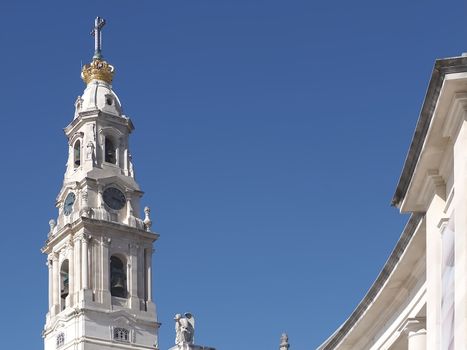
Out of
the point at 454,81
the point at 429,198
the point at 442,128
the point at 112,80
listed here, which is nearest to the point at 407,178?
the point at 429,198

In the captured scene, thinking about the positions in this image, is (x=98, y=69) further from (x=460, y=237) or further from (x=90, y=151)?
(x=460, y=237)

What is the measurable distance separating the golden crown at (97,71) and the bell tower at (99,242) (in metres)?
0.07

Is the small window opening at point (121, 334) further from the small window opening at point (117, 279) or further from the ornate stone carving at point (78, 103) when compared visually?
the ornate stone carving at point (78, 103)

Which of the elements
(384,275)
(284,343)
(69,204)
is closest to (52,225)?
(69,204)

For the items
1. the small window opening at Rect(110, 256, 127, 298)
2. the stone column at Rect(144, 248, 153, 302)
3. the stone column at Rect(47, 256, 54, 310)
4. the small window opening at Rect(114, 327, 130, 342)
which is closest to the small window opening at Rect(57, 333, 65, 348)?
the stone column at Rect(47, 256, 54, 310)

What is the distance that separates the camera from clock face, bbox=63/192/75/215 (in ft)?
301

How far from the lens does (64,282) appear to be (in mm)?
91062

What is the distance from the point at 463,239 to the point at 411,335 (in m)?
5.12

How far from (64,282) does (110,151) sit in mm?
10279

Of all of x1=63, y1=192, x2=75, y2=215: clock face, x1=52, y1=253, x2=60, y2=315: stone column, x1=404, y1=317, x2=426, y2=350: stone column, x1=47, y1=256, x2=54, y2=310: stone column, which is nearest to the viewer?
x1=404, y1=317, x2=426, y2=350: stone column

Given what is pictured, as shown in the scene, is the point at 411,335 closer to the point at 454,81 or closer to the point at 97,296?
the point at 454,81

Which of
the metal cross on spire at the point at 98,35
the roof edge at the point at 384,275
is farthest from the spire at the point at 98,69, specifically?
the roof edge at the point at 384,275

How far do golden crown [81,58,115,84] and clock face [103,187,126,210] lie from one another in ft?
30.2

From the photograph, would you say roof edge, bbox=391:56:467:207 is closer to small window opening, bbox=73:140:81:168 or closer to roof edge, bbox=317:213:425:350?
roof edge, bbox=317:213:425:350
